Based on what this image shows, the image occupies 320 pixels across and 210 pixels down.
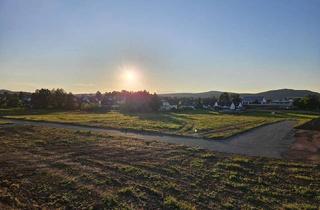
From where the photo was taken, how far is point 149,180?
45.5 feet

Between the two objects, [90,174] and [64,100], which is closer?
[90,174]

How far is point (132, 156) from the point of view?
63.5ft

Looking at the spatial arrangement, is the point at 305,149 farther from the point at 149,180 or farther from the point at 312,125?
the point at 312,125

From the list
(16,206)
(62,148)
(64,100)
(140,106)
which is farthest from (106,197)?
(64,100)

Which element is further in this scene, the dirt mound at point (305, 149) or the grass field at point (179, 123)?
the grass field at point (179, 123)

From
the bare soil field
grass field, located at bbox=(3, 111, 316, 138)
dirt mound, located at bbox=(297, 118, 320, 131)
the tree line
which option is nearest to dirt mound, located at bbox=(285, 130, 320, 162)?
the bare soil field

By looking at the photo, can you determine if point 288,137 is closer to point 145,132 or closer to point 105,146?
point 145,132

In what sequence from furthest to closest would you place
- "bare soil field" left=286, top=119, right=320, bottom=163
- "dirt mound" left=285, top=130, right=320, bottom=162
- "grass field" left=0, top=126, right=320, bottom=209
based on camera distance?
"bare soil field" left=286, top=119, right=320, bottom=163, "dirt mound" left=285, top=130, right=320, bottom=162, "grass field" left=0, top=126, right=320, bottom=209

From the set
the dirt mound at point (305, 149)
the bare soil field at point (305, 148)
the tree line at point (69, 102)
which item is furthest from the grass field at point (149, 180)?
the tree line at point (69, 102)

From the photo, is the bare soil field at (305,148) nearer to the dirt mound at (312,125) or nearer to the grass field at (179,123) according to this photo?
the grass field at (179,123)

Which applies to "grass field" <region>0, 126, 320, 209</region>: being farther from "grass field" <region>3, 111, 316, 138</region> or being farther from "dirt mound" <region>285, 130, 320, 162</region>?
"grass field" <region>3, 111, 316, 138</region>

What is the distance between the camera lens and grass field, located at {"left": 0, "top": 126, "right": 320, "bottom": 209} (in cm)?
1106

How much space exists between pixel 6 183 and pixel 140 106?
208 feet

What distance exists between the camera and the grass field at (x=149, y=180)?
436 inches
